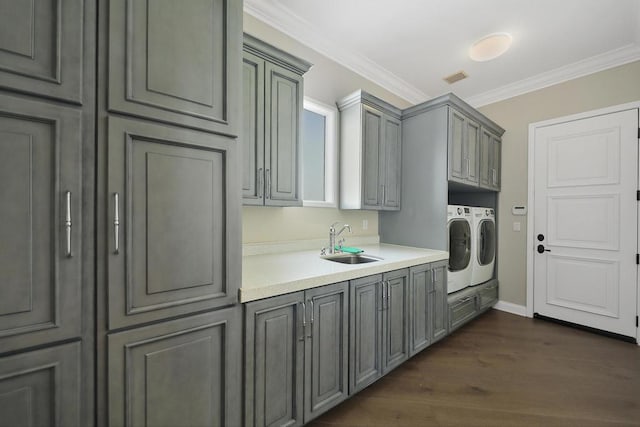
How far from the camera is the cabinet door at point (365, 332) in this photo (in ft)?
5.52

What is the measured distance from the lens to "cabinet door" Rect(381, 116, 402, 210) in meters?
2.81

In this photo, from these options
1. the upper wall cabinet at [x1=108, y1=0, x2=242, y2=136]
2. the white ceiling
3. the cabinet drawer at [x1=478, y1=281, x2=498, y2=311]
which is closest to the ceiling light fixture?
the white ceiling

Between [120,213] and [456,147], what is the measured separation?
2796mm

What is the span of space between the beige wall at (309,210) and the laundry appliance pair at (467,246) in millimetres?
854

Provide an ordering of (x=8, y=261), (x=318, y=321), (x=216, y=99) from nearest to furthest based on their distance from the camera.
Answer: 1. (x=8, y=261)
2. (x=216, y=99)
3. (x=318, y=321)

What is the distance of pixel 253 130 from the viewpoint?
1.78 meters

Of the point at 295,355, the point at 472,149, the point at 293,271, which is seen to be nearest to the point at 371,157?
the point at 472,149

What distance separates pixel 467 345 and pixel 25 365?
3007mm

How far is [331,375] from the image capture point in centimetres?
158

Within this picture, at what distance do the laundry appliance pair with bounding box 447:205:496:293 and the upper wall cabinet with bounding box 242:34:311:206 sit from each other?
65.7 inches

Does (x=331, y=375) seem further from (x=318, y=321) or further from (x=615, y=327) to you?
(x=615, y=327)

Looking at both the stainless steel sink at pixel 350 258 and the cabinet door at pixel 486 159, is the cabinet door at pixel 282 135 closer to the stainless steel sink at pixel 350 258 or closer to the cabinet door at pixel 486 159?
the stainless steel sink at pixel 350 258

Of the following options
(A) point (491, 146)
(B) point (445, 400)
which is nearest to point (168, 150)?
(B) point (445, 400)

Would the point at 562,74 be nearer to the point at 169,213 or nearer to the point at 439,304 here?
the point at 439,304
